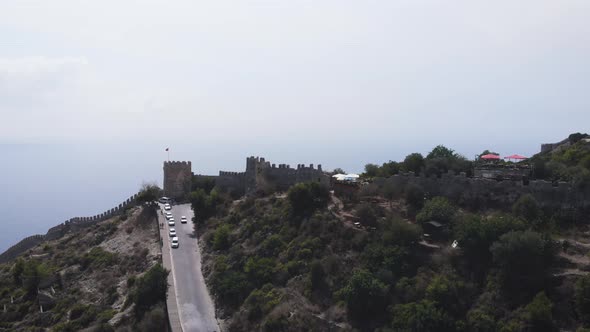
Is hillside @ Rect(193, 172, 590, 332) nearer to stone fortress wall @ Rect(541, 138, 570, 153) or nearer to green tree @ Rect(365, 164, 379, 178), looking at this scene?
green tree @ Rect(365, 164, 379, 178)

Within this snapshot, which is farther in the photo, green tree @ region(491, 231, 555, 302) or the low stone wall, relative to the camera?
the low stone wall

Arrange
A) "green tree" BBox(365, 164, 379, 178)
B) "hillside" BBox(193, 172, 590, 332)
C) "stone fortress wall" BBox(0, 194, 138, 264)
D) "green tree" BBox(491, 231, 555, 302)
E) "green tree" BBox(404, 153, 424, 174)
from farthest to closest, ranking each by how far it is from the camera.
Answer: "stone fortress wall" BBox(0, 194, 138, 264)
"green tree" BBox(365, 164, 379, 178)
"green tree" BBox(404, 153, 424, 174)
"green tree" BBox(491, 231, 555, 302)
"hillside" BBox(193, 172, 590, 332)

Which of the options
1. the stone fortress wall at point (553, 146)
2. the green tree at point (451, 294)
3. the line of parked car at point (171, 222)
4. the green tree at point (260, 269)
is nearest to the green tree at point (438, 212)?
the green tree at point (451, 294)

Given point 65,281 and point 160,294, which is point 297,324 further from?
point 65,281

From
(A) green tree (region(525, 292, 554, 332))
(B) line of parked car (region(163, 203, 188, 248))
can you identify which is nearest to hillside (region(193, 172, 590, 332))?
(A) green tree (region(525, 292, 554, 332))

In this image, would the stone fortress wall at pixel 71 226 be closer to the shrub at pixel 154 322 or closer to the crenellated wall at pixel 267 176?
the crenellated wall at pixel 267 176

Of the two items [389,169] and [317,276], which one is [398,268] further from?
[389,169]
